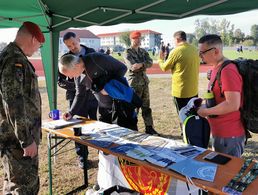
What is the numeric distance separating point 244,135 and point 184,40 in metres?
2.17

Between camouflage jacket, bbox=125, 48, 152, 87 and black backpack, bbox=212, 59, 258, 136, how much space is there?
255cm

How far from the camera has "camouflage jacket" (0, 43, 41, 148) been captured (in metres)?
1.92

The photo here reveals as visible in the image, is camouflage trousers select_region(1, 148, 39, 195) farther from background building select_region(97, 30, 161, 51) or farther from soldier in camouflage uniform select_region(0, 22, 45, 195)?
background building select_region(97, 30, 161, 51)

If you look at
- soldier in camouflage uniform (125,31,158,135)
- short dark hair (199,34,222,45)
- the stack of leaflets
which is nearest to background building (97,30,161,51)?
soldier in camouflage uniform (125,31,158,135)

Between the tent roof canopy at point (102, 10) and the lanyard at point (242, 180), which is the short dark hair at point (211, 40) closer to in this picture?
the tent roof canopy at point (102, 10)

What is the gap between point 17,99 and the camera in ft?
6.31

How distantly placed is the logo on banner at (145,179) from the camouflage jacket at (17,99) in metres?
0.82

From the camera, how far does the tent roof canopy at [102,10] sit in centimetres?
251

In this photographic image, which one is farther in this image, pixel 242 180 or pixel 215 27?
pixel 215 27

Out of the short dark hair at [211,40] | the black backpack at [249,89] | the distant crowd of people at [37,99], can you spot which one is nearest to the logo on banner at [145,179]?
the distant crowd of people at [37,99]

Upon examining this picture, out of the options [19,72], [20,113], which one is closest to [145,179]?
[20,113]

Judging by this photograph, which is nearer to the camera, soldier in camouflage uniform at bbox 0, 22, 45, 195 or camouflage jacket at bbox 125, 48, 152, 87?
soldier in camouflage uniform at bbox 0, 22, 45, 195

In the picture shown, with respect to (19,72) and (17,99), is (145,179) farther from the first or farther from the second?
(19,72)

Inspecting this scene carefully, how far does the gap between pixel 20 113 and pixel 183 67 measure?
262 centimetres
